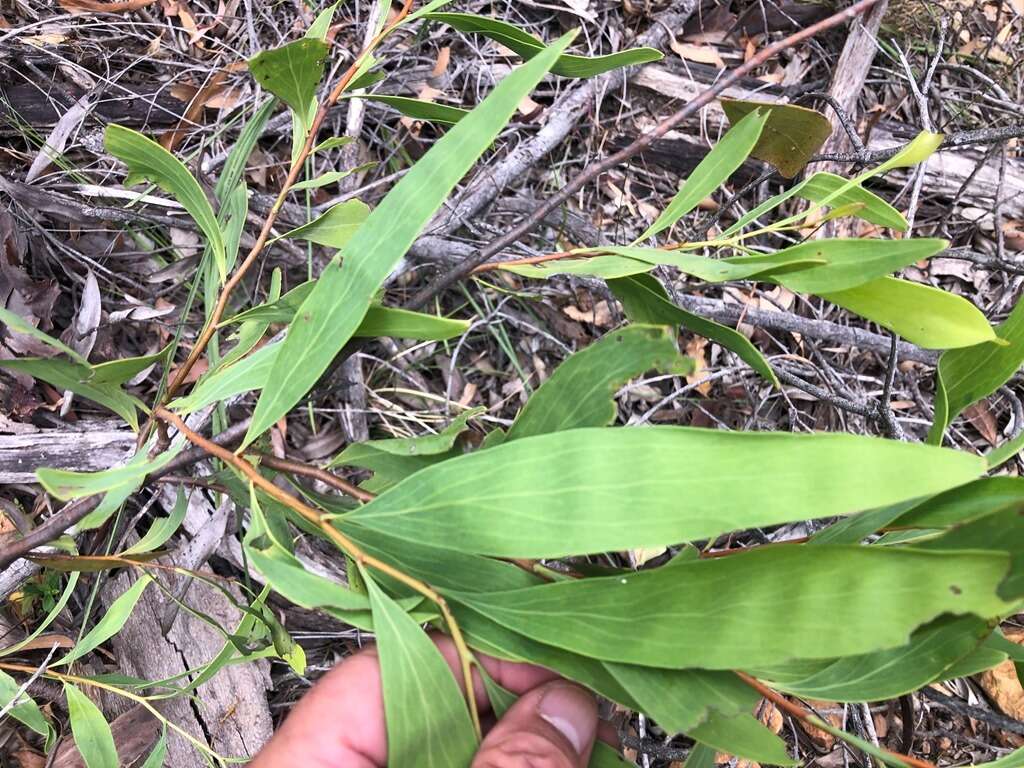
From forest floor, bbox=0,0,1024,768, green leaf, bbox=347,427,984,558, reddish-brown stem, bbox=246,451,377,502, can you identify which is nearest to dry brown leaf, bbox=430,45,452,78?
forest floor, bbox=0,0,1024,768

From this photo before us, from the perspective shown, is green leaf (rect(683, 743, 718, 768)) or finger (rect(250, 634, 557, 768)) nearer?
green leaf (rect(683, 743, 718, 768))

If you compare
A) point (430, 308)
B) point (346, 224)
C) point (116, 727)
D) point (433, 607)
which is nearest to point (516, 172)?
point (430, 308)

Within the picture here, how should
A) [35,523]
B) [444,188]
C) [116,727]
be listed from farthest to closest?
1. [116,727]
2. [35,523]
3. [444,188]

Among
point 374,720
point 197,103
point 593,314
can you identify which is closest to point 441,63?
point 197,103

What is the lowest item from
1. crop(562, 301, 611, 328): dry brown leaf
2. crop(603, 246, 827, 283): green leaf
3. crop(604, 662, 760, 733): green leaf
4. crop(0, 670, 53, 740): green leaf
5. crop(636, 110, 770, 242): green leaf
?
crop(0, 670, 53, 740): green leaf

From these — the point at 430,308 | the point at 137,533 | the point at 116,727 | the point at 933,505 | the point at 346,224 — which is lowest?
the point at 116,727

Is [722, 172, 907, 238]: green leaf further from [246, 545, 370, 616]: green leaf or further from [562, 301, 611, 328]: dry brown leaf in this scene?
[562, 301, 611, 328]: dry brown leaf

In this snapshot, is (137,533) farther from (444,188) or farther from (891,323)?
(891,323)
